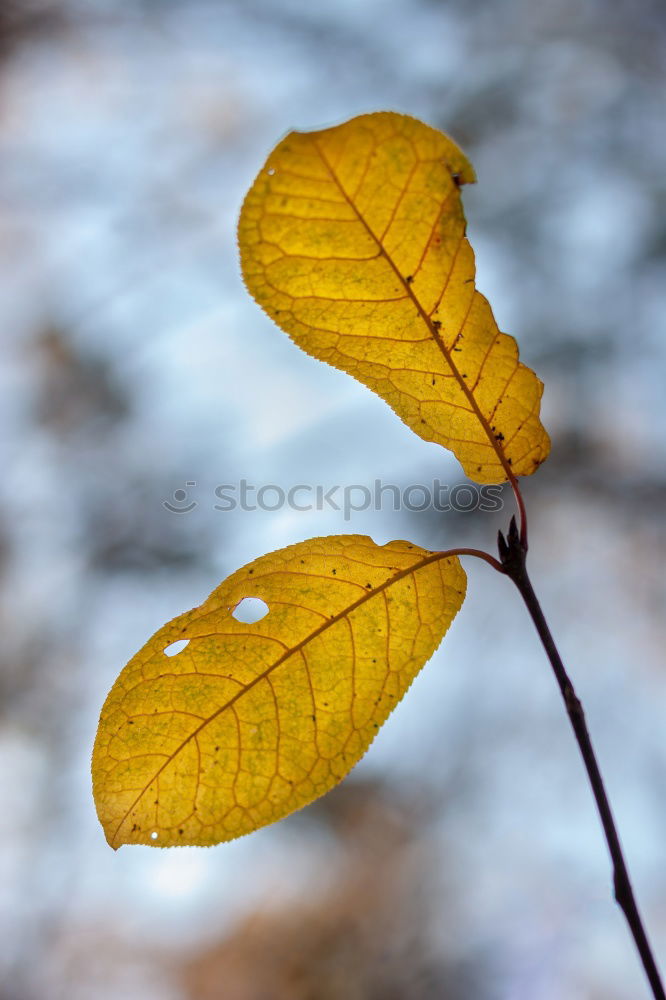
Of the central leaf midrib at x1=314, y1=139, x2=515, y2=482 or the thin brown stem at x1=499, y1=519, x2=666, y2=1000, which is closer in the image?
the thin brown stem at x1=499, y1=519, x2=666, y2=1000

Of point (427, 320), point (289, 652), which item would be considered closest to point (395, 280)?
point (427, 320)

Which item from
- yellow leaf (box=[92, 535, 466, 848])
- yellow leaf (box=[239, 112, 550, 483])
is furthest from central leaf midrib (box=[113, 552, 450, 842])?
yellow leaf (box=[239, 112, 550, 483])

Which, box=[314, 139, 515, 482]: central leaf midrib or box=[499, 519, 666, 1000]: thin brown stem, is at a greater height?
box=[314, 139, 515, 482]: central leaf midrib

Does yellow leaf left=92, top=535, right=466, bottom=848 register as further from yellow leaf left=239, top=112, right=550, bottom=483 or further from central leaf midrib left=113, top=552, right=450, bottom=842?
yellow leaf left=239, top=112, right=550, bottom=483

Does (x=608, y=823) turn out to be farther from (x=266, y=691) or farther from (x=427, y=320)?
(x=427, y=320)

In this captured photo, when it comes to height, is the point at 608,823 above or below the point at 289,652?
below

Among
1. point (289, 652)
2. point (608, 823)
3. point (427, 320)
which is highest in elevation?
point (427, 320)

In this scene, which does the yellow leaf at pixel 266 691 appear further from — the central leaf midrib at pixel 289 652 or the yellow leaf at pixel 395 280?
the yellow leaf at pixel 395 280
